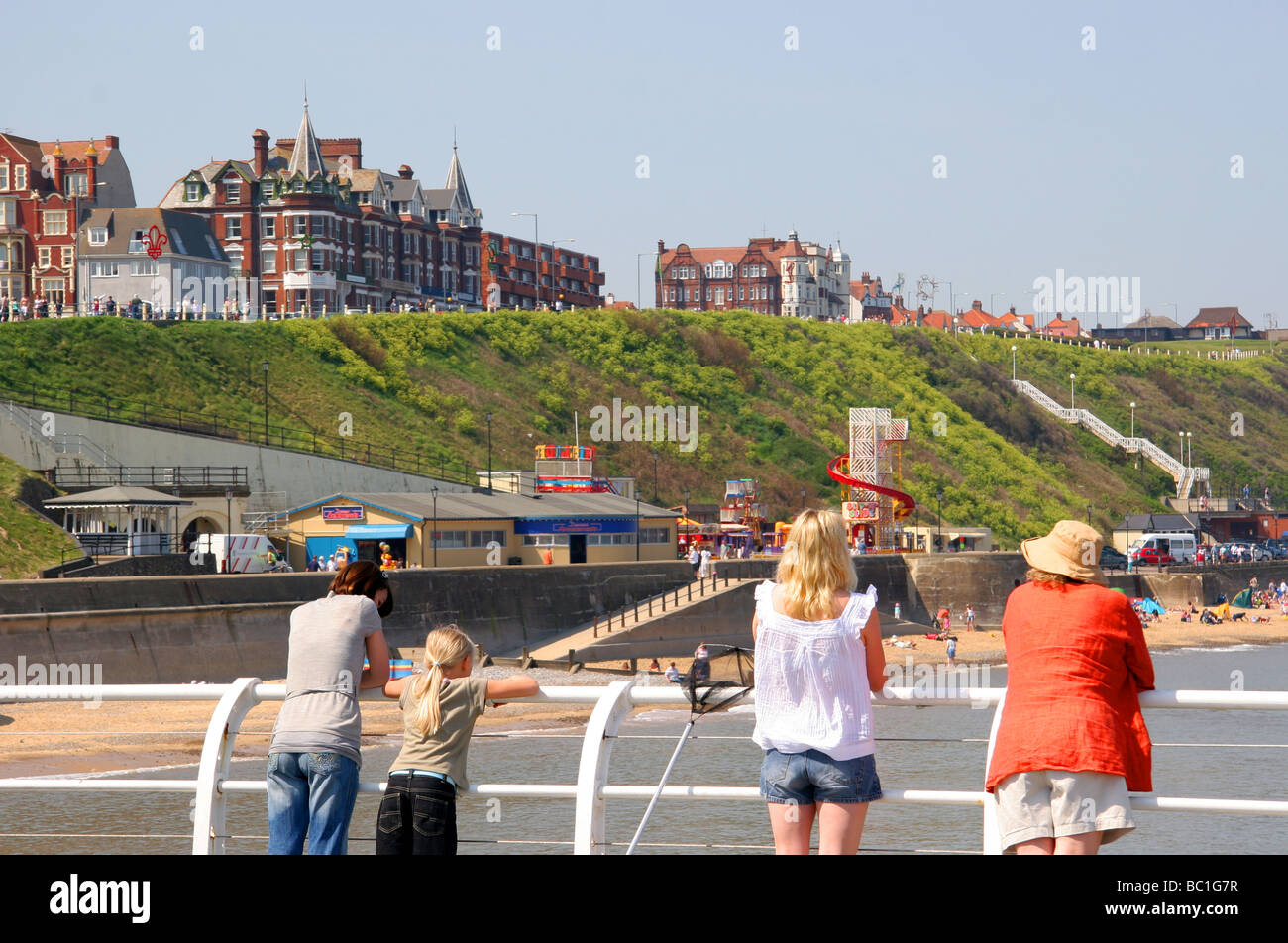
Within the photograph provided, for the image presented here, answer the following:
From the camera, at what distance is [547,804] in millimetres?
24188

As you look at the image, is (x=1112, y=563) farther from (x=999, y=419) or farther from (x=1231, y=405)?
(x=1231, y=405)

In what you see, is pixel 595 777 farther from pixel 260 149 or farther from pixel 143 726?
pixel 260 149

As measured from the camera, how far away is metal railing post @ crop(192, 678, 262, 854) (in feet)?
20.0

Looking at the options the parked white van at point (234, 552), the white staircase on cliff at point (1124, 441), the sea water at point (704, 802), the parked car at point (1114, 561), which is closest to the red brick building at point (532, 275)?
the white staircase on cliff at point (1124, 441)

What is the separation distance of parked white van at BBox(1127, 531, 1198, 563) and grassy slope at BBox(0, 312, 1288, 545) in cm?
1061

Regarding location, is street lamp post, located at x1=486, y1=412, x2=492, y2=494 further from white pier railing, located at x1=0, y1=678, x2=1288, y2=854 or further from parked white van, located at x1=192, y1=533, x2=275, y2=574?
white pier railing, located at x1=0, y1=678, x2=1288, y2=854

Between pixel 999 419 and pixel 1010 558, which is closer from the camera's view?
pixel 1010 558

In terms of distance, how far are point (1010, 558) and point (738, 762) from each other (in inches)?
1415

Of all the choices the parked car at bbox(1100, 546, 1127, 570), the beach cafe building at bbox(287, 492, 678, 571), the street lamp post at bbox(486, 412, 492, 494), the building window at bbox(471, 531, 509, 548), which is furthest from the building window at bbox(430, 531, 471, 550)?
the parked car at bbox(1100, 546, 1127, 570)

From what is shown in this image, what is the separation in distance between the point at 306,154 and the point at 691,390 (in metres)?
30.0

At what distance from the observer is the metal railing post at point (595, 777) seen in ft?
18.4

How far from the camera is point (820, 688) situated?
205 inches

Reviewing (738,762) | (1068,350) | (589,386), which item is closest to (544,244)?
(589,386)
